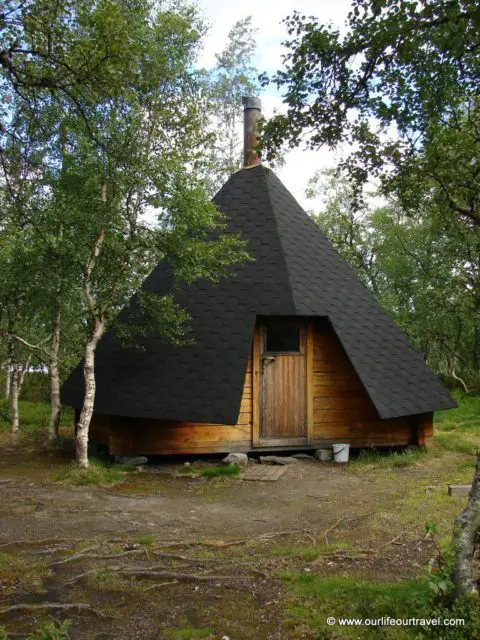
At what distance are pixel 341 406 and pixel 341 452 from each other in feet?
2.90

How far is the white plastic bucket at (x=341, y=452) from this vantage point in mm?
10086

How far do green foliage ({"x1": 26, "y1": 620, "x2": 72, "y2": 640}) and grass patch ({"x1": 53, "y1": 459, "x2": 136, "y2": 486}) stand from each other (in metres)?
4.96

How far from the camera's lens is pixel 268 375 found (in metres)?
10.3

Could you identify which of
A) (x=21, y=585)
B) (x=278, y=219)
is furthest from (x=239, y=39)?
(x=21, y=585)

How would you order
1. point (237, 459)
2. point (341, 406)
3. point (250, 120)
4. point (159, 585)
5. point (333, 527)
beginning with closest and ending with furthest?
point (159, 585) → point (333, 527) → point (237, 459) → point (341, 406) → point (250, 120)

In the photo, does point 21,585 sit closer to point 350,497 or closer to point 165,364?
point 350,497

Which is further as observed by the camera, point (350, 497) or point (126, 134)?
point (126, 134)

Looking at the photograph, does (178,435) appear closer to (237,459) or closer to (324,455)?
(237,459)

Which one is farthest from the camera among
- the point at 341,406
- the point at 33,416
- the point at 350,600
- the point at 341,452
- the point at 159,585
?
the point at 33,416

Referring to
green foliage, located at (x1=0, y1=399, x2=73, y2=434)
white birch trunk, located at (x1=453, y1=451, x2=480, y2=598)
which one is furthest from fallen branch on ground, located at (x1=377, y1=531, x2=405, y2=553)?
green foliage, located at (x1=0, y1=399, x2=73, y2=434)

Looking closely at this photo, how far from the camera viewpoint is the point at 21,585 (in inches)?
181

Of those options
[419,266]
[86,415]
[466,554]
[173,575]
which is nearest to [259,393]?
[86,415]

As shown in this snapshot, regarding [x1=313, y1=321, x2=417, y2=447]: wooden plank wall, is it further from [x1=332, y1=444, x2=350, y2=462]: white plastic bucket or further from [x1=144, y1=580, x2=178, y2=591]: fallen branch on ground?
[x1=144, y1=580, x2=178, y2=591]: fallen branch on ground

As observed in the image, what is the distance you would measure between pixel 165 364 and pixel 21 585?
566 cm
